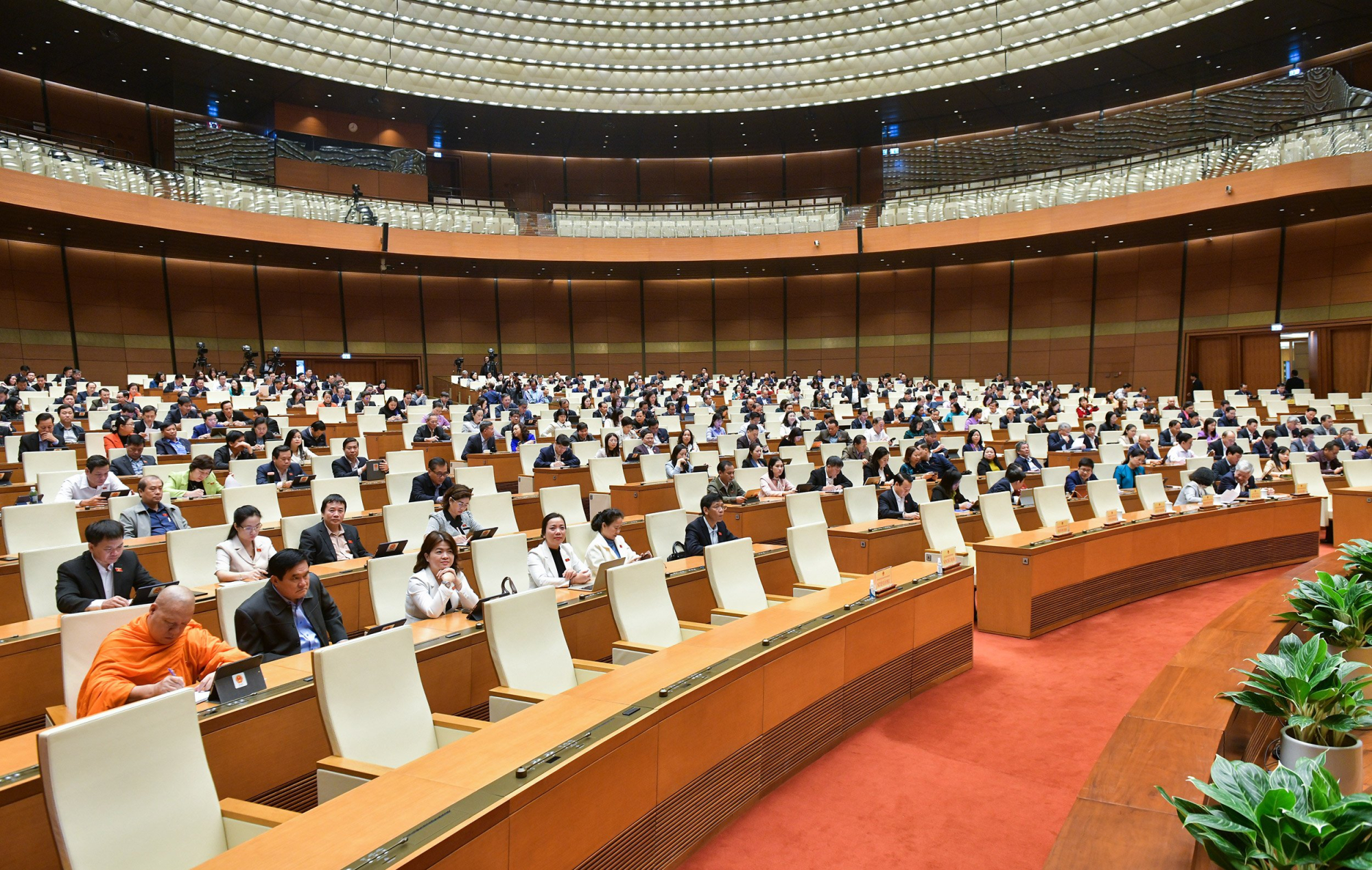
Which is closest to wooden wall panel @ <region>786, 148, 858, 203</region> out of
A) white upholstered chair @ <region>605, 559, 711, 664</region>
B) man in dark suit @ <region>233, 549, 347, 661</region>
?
white upholstered chair @ <region>605, 559, 711, 664</region>

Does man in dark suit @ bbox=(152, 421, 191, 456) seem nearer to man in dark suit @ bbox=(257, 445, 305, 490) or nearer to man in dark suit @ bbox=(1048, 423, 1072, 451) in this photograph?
man in dark suit @ bbox=(257, 445, 305, 490)

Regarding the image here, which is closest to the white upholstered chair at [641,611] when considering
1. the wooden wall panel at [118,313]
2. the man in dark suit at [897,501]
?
the man in dark suit at [897,501]

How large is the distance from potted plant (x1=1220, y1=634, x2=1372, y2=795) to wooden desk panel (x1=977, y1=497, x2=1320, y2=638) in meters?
3.92

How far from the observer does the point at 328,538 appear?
543cm

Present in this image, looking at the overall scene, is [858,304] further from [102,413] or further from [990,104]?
[102,413]

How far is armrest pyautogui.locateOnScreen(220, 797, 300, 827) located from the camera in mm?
2352

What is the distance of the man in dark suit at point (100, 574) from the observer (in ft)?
13.5

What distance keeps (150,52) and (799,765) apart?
19.0 m

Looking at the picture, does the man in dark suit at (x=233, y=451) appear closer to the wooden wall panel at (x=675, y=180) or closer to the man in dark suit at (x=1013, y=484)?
the man in dark suit at (x=1013, y=484)

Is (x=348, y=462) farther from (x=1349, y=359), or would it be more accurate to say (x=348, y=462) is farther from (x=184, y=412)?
(x=1349, y=359)

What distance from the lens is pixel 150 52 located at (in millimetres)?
16250

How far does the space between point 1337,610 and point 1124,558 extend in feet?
14.2

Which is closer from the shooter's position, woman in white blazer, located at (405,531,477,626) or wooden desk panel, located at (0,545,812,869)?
wooden desk panel, located at (0,545,812,869)

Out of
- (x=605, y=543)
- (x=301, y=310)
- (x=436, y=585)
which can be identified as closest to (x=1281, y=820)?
(x=436, y=585)
